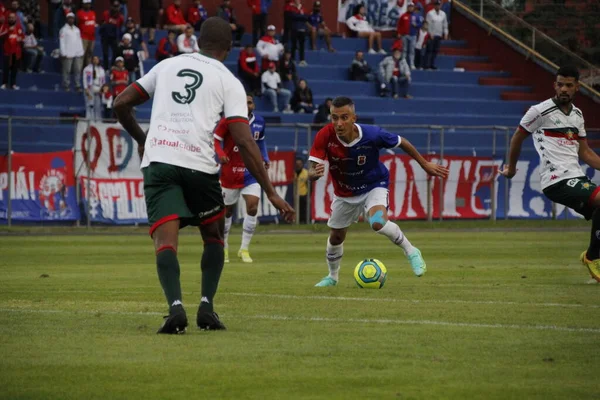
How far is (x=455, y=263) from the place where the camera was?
18062 mm

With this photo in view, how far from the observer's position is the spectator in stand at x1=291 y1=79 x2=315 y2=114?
118ft

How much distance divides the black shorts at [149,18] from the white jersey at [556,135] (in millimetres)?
23917

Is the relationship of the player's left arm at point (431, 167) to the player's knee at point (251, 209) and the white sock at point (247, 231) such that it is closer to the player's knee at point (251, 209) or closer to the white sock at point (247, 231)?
the player's knee at point (251, 209)

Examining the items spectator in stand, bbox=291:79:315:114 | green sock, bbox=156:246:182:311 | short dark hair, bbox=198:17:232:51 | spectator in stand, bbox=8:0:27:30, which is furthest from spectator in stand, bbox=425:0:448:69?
green sock, bbox=156:246:182:311

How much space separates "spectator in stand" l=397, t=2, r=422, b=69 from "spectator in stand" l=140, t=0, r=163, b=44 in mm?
8591

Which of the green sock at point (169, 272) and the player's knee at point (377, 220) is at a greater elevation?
the green sock at point (169, 272)

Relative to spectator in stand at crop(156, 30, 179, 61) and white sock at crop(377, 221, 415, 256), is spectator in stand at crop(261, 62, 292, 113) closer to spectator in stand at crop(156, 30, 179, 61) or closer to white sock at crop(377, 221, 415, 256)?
spectator in stand at crop(156, 30, 179, 61)

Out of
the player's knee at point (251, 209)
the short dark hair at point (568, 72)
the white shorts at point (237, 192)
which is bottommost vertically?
the player's knee at point (251, 209)

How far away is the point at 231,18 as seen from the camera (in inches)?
1476

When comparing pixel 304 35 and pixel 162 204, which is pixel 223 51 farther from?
pixel 304 35

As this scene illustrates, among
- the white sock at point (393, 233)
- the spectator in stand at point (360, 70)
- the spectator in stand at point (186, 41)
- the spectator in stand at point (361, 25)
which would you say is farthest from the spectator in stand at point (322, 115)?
the white sock at point (393, 233)

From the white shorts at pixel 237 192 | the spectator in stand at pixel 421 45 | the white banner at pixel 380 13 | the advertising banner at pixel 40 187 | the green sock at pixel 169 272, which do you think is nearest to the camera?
the green sock at pixel 169 272

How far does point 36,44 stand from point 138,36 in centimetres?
296

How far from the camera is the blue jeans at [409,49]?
40.8 meters
